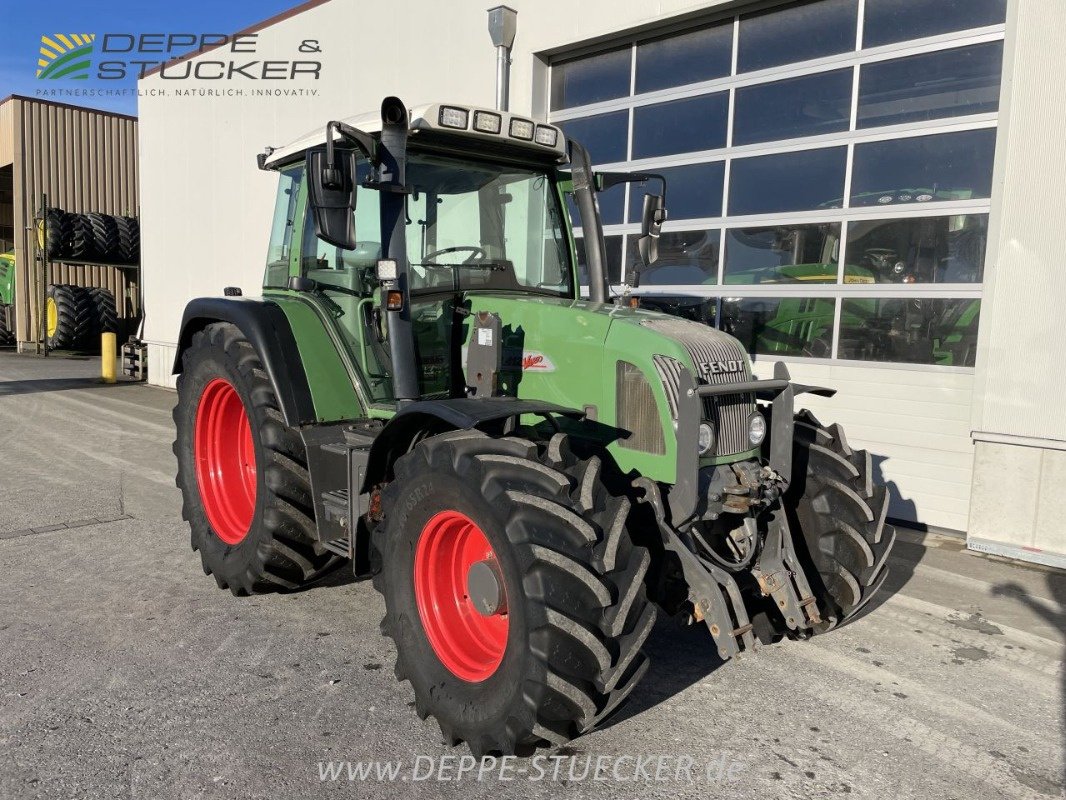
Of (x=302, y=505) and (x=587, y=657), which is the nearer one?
(x=587, y=657)

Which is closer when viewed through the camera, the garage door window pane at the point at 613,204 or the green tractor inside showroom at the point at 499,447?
the green tractor inside showroom at the point at 499,447

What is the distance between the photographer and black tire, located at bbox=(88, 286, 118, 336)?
18.1 metres

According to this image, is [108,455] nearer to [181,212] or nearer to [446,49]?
[446,49]

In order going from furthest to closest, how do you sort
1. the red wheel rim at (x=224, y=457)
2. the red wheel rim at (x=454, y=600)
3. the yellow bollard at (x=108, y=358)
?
the yellow bollard at (x=108, y=358) → the red wheel rim at (x=224, y=457) → the red wheel rim at (x=454, y=600)

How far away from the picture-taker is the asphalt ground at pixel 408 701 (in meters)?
2.78

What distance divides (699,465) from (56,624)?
3.02 meters

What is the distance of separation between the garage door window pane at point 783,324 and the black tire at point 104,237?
51.8 ft

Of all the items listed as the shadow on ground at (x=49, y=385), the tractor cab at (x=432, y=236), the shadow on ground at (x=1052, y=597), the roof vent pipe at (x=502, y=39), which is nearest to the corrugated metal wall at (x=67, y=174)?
the shadow on ground at (x=49, y=385)

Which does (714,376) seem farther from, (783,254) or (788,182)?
(788,182)

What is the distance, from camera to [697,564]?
9.91 feet

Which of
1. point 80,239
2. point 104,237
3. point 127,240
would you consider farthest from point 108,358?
point 127,240

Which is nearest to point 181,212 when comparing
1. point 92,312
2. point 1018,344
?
point 92,312

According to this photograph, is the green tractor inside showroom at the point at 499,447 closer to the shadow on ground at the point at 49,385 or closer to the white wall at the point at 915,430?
the white wall at the point at 915,430

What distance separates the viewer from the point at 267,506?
399 centimetres
